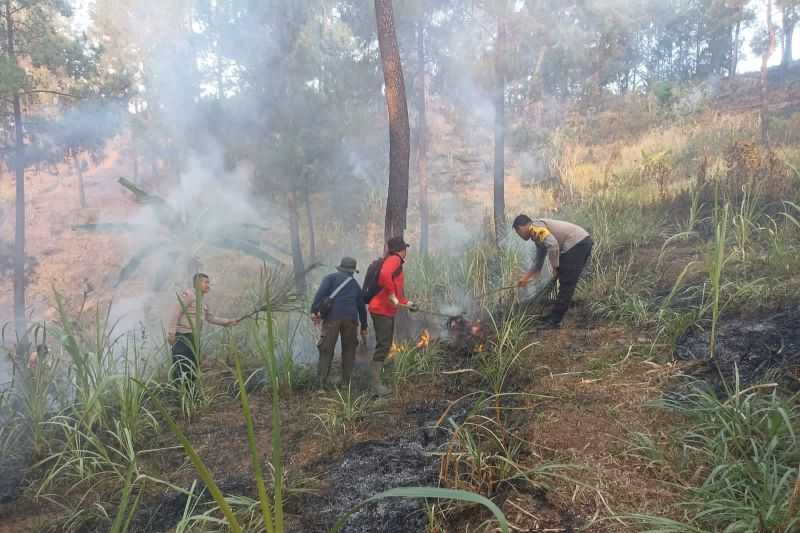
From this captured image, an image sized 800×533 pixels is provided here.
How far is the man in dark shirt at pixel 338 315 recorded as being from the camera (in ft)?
16.4

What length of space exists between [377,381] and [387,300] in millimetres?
915

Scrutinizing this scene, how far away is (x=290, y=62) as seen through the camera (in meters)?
12.9

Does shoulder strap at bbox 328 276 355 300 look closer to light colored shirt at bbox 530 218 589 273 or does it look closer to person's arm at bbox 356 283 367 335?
person's arm at bbox 356 283 367 335

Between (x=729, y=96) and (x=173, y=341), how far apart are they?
79.3ft

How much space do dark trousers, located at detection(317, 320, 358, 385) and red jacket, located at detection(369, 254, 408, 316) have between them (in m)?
0.37

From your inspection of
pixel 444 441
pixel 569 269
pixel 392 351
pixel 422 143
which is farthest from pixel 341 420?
pixel 422 143

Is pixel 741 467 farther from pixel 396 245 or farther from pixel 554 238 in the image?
pixel 396 245

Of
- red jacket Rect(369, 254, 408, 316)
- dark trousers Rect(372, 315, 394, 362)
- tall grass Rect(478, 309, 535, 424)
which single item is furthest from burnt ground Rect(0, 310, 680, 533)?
red jacket Rect(369, 254, 408, 316)

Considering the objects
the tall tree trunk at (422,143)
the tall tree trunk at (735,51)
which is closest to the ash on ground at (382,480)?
the tall tree trunk at (422,143)

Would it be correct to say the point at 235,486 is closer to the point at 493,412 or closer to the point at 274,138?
the point at 493,412

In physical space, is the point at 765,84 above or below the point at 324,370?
above

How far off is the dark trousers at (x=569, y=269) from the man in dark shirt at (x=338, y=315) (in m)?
2.41

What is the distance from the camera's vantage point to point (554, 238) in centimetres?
533

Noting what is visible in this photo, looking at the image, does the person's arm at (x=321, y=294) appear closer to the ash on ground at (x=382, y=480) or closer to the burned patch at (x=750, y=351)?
the ash on ground at (x=382, y=480)
